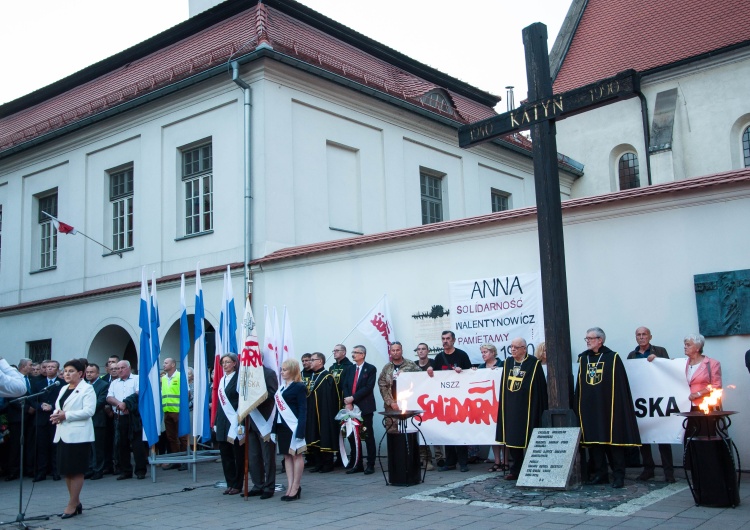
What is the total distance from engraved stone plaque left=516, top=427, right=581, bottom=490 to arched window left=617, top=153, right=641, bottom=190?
61.9ft

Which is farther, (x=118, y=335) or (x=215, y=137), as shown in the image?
(x=118, y=335)

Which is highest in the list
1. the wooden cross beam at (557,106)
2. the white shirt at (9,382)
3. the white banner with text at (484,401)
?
the wooden cross beam at (557,106)

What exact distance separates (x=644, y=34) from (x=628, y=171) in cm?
473

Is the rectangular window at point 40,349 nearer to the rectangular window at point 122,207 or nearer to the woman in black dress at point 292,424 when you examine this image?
the rectangular window at point 122,207

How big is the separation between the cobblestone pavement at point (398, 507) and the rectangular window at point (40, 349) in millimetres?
10801

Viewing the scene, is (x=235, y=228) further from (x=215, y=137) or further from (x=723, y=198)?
(x=723, y=198)

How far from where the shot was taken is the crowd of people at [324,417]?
30.8ft

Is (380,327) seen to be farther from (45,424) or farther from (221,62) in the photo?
(221,62)

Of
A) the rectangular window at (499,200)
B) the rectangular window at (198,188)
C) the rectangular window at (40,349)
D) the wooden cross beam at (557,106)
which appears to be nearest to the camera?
the wooden cross beam at (557,106)

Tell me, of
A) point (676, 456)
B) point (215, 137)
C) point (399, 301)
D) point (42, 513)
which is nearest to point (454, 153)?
point (215, 137)

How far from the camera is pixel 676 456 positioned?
10.7 m

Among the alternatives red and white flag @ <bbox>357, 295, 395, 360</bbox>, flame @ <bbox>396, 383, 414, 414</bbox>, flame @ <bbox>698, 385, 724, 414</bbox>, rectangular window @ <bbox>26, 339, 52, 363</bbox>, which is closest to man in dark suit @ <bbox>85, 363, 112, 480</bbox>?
red and white flag @ <bbox>357, 295, 395, 360</bbox>

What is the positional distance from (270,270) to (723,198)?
343 inches

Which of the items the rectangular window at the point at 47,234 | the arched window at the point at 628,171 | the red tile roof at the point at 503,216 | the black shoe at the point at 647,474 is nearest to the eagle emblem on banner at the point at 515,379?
the black shoe at the point at 647,474
